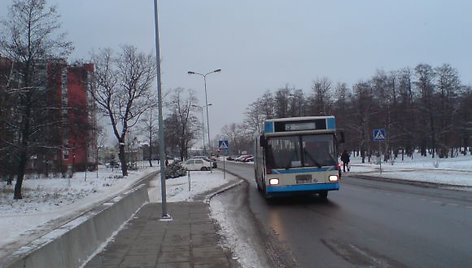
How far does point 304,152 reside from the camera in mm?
18781

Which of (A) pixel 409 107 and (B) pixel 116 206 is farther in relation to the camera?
(A) pixel 409 107

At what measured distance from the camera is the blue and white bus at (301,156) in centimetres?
1867

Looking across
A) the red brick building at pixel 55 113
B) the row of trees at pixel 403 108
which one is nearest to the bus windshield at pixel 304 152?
the red brick building at pixel 55 113

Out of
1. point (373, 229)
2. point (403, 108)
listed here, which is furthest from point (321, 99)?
point (373, 229)

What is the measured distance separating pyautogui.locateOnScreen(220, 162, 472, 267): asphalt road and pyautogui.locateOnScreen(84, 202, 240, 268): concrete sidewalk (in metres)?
1.37

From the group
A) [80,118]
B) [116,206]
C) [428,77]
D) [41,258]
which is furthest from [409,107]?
[41,258]

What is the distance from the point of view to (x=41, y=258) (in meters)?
6.39

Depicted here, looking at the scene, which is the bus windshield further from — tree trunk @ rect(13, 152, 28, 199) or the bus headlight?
tree trunk @ rect(13, 152, 28, 199)

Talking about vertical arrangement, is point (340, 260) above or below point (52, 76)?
below

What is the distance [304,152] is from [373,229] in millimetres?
6712

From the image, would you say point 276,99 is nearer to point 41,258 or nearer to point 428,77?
point 428,77

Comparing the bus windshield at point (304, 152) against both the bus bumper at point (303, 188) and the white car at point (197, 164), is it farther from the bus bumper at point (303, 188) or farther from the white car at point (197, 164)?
the white car at point (197, 164)

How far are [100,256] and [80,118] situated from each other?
93.1ft

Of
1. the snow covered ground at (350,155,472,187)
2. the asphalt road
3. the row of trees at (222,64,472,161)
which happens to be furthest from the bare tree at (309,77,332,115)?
Answer: the asphalt road
